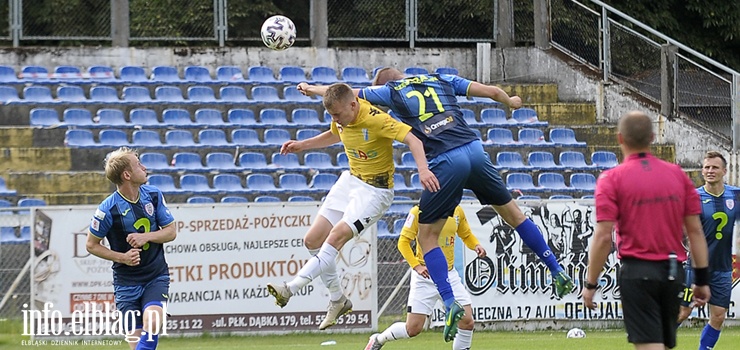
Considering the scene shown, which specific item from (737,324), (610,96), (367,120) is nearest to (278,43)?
(367,120)

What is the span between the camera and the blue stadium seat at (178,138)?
20188 mm

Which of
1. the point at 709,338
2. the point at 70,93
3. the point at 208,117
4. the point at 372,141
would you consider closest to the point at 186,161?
the point at 208,117

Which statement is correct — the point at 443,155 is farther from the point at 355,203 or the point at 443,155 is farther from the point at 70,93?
the point at 70,93

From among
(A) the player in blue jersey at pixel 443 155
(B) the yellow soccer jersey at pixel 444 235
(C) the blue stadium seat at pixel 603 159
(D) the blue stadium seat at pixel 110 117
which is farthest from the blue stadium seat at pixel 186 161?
(A) the player in blue jersey at pixel 443 155

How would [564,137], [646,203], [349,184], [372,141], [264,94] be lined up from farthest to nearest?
[564,137] < [264,94] < [349,184] < [372,141] < [646,203]

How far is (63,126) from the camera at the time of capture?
792 inches

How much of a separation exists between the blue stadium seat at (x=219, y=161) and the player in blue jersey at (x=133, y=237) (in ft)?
34.0

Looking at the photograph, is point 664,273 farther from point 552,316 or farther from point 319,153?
point 319,153

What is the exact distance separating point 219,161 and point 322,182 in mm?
1769

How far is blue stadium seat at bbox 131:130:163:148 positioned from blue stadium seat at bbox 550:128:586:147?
7.21 metres

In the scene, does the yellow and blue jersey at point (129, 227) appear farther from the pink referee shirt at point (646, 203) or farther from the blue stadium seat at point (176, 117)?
the blue stadium seat at point (176, 117)

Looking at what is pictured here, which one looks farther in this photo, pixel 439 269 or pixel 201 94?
pixel 201 94

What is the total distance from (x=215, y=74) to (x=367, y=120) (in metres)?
13.1

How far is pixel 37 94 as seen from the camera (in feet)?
68.3
